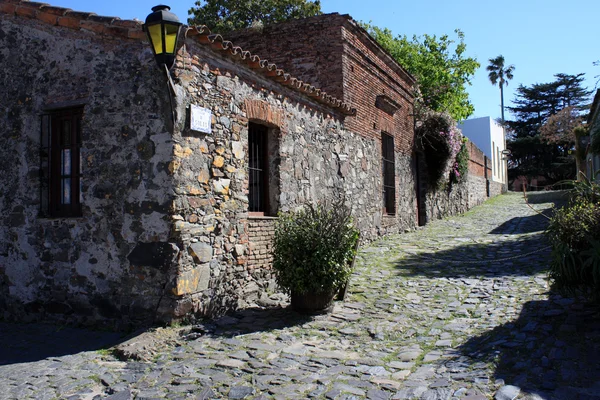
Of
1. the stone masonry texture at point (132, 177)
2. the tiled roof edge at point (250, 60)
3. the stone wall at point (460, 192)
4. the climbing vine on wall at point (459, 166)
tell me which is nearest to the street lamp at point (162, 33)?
the stone masonry texture at point (132, 177)

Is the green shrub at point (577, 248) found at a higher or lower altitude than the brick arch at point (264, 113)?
lower

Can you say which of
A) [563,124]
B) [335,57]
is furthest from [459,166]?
[335,57]

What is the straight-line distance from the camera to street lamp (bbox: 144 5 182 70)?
197 inches

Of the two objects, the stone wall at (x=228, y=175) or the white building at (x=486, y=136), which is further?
the white building at (x=486, y=136)

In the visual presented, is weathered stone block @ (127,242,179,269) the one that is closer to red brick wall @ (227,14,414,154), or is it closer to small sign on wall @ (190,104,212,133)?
small sign on wall @ (190,104,212,133)

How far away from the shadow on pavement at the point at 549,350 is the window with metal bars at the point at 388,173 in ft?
22.4

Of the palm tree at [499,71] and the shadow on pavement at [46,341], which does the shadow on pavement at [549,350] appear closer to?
the shadow on pavement at [46,341]

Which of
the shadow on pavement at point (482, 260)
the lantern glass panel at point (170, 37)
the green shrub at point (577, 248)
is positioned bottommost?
the shadow on pavement at point (482, 260)

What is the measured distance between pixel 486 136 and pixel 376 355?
100 feet

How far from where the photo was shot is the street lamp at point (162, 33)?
5012mm

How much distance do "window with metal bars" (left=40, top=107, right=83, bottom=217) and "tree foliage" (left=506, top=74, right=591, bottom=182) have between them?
38884 mm

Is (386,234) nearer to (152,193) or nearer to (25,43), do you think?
(152,193)

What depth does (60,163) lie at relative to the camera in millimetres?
6082

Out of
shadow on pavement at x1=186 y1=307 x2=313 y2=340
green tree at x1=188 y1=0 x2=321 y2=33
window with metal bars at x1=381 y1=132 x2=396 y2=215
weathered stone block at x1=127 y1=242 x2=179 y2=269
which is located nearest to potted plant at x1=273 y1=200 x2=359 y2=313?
shadow on pavement at x1=186 y1=307 x2=313 y2=340
